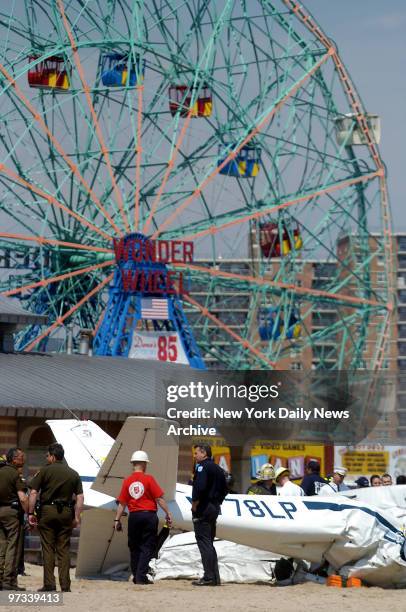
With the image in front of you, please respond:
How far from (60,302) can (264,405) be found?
36222 millimetres

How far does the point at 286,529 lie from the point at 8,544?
389cm

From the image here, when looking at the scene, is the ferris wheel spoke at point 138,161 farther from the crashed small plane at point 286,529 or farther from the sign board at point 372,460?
the crashed small plane at point 286,529

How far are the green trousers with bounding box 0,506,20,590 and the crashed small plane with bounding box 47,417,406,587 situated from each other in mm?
1667

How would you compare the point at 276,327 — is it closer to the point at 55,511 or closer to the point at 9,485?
the point at 9,485

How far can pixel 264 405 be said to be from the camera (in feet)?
78.8

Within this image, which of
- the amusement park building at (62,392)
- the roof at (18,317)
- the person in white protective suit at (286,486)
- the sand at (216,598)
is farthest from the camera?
the roof at (18,317)

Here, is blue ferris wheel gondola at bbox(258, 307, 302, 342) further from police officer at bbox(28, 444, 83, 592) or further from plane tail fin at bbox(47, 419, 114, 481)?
police officer at bbox(28, 444, 83, 592)

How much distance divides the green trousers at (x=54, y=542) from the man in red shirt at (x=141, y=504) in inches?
36.8

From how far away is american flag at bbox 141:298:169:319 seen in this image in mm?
56000

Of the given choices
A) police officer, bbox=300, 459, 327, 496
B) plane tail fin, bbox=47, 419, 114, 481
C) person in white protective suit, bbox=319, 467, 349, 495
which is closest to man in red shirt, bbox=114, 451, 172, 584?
plane tail fin, bbox=47, 419, 114, 481

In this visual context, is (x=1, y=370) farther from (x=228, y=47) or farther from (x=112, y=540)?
(x=228, y=47)

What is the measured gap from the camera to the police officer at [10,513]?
17.9 metres

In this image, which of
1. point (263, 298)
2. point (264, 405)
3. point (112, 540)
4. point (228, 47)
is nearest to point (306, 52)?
point (228, 47)

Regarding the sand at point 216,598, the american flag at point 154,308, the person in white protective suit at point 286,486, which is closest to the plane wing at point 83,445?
the sand at point 216,598
